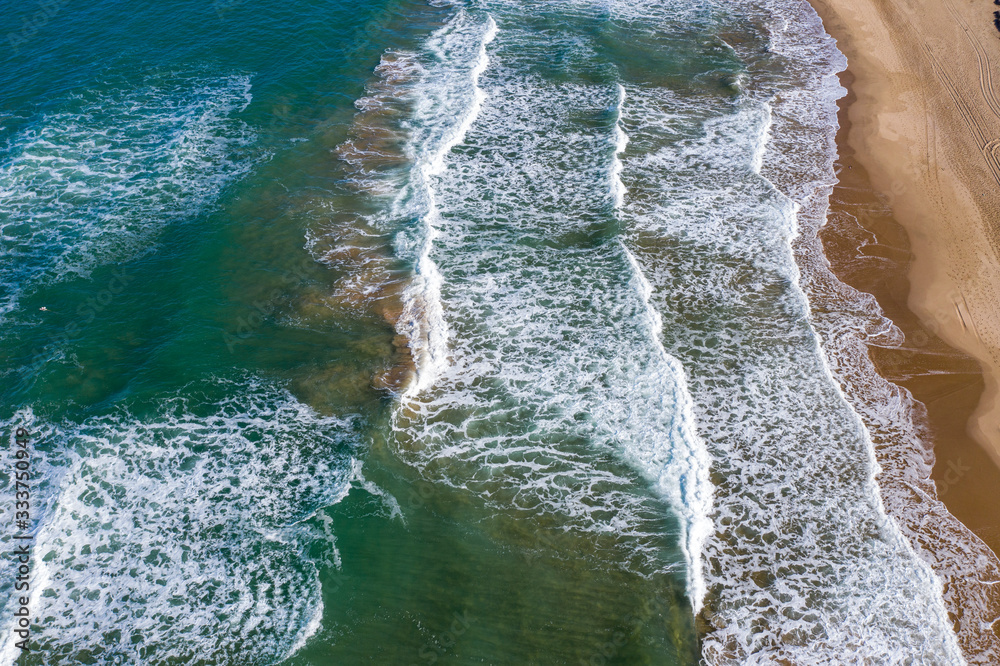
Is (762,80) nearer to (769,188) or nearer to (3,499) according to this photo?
(769,188)

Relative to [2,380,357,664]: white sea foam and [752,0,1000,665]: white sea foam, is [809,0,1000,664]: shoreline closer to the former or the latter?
[752,0,1000,665]: white sea foam

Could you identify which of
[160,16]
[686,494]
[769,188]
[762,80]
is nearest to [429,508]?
[686,494]

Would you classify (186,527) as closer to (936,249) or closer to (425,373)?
(425,373)

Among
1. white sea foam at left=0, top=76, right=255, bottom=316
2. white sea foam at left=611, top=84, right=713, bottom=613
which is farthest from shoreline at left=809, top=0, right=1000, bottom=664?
white sea foam at left=0, top=76, right=255, bottom=316

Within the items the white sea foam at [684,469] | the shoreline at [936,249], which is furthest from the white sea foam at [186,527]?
the shoreline at [936,249]

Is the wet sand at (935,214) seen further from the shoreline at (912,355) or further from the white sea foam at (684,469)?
the white sea foam at (684,469)

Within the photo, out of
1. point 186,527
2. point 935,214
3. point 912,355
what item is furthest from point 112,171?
point 935,214
